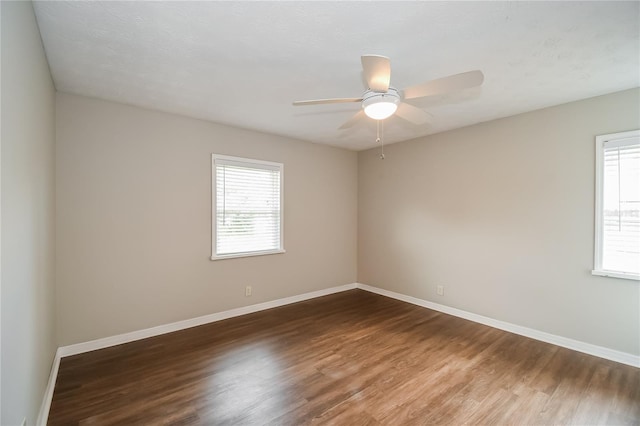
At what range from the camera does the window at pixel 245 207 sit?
12.4 feet

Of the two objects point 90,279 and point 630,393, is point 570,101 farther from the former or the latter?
point 90,279

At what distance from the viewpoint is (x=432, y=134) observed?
14.0ft

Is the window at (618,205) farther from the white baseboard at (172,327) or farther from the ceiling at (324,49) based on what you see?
the white baseboard at (172,327)

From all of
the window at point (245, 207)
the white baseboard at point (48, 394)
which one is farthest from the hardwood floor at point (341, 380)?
the window at point (245, 207)

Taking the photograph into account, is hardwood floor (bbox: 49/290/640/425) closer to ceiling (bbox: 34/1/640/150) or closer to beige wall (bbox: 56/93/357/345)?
beige wall (bbox: 56/93/357/345)

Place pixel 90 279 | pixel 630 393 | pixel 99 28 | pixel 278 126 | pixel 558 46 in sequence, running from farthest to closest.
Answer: pixel 278 126
pixel 90 279
pixel 630 393
pixel 558 46
pixel 99 28

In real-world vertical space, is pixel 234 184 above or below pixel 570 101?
below

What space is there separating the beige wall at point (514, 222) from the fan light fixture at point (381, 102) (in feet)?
7.53

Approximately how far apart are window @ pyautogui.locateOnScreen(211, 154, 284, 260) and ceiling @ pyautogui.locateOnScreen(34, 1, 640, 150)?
100 cm

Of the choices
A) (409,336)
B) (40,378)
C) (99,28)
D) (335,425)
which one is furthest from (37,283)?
(409,336)

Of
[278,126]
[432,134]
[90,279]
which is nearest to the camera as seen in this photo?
[90,279]

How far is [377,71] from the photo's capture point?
1.79m

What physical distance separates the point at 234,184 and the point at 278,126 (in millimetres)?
977

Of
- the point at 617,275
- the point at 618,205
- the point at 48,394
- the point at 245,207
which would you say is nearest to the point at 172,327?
the point at 48,394
